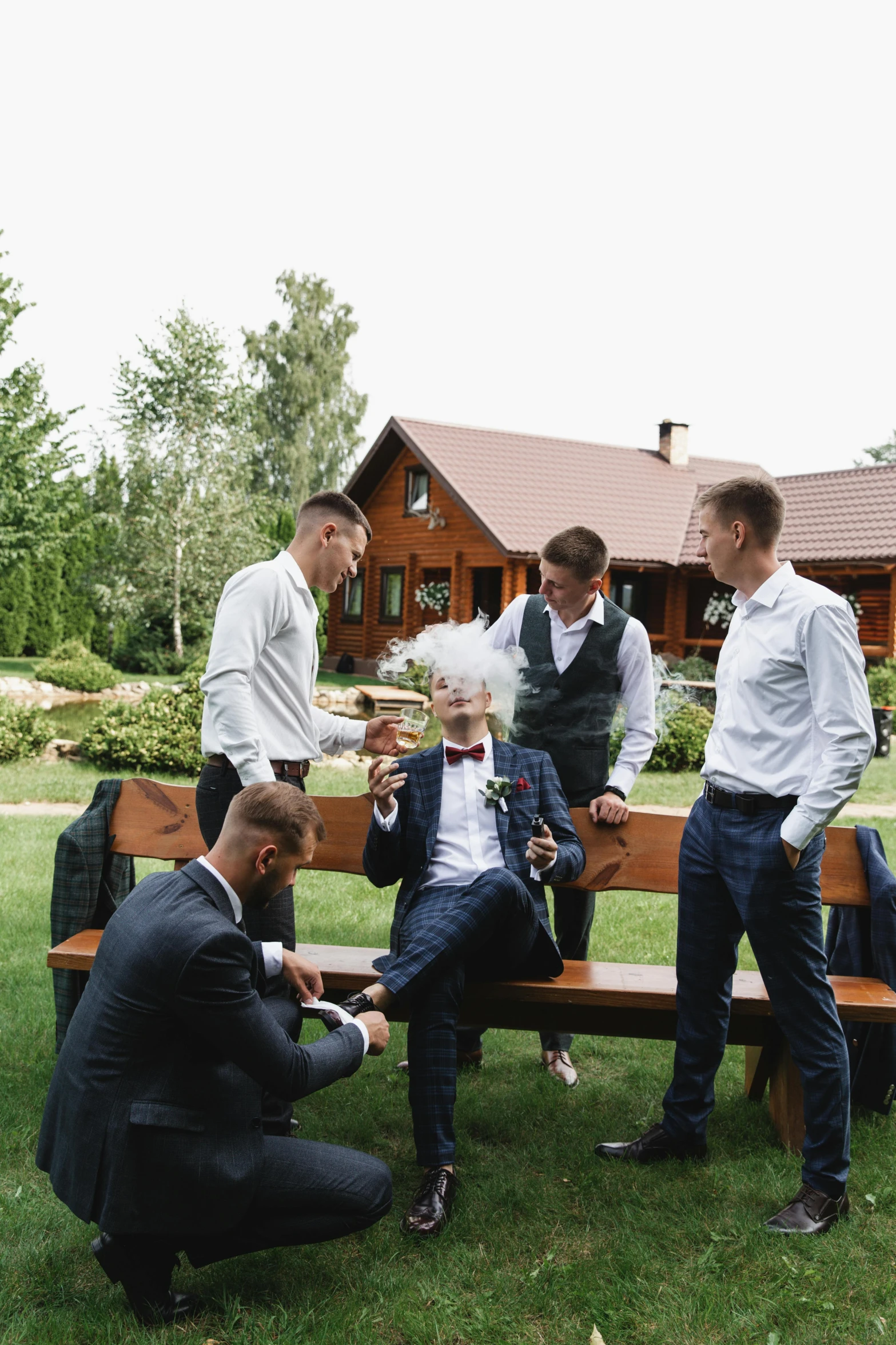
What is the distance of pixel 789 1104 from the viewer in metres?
3.65

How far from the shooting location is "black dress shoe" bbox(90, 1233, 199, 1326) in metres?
2.58

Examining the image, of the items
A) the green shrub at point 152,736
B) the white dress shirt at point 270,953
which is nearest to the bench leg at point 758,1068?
the white dress shirt at point 270,953

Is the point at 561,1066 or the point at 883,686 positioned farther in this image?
the point at 883,686

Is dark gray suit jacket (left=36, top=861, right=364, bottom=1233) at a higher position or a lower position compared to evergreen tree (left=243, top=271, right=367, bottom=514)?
lower

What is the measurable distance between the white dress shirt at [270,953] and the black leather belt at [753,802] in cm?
127

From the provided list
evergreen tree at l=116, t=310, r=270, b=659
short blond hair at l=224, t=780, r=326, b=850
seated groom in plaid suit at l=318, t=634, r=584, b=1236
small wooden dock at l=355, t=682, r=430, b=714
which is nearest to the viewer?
short blond hair at l=224, t=780, r=326, b=850

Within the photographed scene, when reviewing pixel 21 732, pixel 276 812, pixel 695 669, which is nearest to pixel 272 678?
pixel 276 812

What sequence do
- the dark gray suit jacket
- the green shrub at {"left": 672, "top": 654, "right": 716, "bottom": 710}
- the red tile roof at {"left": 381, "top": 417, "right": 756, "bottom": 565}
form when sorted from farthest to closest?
the red tile roof at {"left": 381, "top": 417, "right": 756, "bottom": 565}
the green shrub at {"left": 672, "top": 654, "right": 716, "bottom": 710}
the dark gray suit jacket

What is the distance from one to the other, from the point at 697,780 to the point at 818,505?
40.1ft

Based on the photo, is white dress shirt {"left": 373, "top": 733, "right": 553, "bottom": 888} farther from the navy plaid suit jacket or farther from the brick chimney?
the brick chimney

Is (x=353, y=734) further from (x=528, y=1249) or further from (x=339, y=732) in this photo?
(x=528, y=1249)

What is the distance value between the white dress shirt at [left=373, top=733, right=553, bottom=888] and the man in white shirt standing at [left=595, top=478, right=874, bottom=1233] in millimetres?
736

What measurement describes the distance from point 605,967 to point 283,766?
1402 millimetres

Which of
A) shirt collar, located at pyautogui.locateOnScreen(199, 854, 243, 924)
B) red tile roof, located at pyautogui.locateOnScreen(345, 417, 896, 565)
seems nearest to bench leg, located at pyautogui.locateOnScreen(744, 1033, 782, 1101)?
shirt collar, located at pyautogui.locateOnScreen(199, 854, 243, 924)
